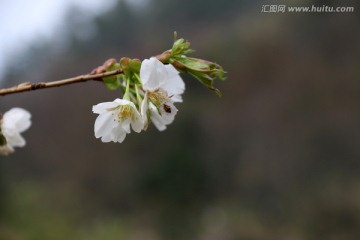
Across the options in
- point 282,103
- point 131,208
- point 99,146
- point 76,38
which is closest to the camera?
point 131,208

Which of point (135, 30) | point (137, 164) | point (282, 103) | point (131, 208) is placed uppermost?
point (135, 30)

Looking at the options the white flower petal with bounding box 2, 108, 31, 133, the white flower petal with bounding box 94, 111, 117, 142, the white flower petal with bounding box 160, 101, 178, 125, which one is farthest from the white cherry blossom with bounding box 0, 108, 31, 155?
the white flower petal with bounding box 160, 101, 178, 125

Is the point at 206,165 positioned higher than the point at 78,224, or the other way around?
the point at 206,165

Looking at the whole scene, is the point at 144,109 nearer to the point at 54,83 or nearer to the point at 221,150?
the point at 54,83

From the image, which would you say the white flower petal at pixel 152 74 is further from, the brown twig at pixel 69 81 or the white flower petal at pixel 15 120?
the white flower petal at pixel 15 120

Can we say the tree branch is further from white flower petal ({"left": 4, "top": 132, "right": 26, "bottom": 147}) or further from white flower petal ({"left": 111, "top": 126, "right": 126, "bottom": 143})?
white flower petal ({"left": 4, "top": 132, "right": 26, "bottom": 147})

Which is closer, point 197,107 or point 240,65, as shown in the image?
point 197,107

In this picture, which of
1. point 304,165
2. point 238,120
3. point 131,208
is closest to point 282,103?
point 238,120

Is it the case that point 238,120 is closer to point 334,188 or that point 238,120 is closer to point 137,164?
point 137,164
